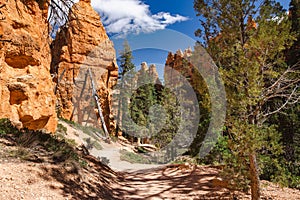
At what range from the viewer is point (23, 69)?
7.59 meters

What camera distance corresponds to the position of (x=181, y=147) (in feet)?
51.4

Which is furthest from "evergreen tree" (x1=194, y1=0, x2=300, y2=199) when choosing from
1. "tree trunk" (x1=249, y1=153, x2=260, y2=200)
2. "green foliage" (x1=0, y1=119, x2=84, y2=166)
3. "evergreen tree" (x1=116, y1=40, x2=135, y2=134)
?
"evergreen tree" (x1=116, y1=40, x2=135, y2=134)

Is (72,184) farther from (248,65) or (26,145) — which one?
(248,65)

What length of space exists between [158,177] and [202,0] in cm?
613

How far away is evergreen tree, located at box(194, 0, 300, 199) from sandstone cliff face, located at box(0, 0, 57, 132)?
4850 millimetres

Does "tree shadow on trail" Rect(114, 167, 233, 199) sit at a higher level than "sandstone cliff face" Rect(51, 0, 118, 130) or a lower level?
lower

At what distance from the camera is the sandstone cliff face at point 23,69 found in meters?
6.75

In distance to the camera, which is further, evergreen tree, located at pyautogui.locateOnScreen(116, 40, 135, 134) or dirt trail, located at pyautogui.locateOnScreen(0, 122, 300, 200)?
evergreen tree, located at pyautogui.locateOnScreen(116, 40, 135, 134)

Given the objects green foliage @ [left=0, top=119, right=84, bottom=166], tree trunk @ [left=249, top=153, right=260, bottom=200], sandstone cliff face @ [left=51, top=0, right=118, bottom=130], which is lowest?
tree trunk @ [left=249, top=153, right=260, bottom=200]

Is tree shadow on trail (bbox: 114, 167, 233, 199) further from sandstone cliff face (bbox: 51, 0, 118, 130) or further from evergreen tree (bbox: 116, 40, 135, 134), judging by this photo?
evergreen tree (bbox: 116, 40, 135, 134)

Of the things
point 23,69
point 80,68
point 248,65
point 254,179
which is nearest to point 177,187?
point 254,179

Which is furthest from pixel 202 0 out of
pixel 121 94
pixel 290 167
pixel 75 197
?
pixel 121 94

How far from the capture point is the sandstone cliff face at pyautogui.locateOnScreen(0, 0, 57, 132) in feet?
22.1

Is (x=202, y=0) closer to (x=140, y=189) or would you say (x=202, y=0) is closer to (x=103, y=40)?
(x=140, y=189)
